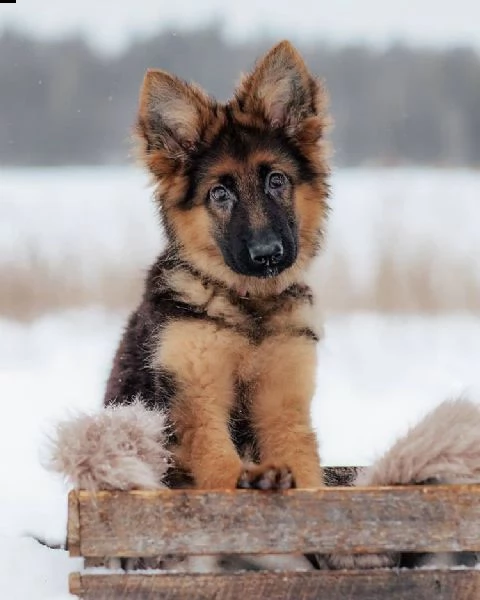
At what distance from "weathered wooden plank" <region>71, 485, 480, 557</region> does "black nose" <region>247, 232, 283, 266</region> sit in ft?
2.44

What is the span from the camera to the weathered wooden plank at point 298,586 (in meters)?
2.66

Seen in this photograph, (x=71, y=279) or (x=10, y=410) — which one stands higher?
(x=71, y=279)

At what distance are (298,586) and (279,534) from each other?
18 cm

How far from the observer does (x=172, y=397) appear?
117 inches

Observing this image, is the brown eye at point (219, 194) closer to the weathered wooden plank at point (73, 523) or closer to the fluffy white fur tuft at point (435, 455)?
the fluffy white fur tuft at point (435, 455)

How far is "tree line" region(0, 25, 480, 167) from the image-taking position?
26.1ft

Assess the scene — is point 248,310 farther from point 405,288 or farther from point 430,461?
point 405,288

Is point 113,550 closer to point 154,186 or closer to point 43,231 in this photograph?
point 154,186

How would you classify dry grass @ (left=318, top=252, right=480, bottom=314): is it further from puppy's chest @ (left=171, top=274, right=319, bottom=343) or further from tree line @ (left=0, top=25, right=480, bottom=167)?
puppy's chest @ (left=171, top=274, right=319, bottom=343)

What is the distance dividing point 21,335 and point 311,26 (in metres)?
3.55

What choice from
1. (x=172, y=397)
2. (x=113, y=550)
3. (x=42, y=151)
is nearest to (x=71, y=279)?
(x=42, y=151)

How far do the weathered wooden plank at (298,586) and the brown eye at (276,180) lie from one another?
123 cm

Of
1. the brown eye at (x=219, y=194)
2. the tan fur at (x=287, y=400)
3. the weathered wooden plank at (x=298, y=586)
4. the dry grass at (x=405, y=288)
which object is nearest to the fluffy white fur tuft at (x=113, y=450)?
the weathered wooden plank at (x=298, y=586)

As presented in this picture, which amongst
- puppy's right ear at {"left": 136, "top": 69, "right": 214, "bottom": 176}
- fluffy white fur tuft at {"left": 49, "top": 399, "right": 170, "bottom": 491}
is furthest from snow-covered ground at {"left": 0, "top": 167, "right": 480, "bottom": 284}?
fluffy white fur tuft at {"left": 49, "top": 399, "right": 170, "bottom": 491}
